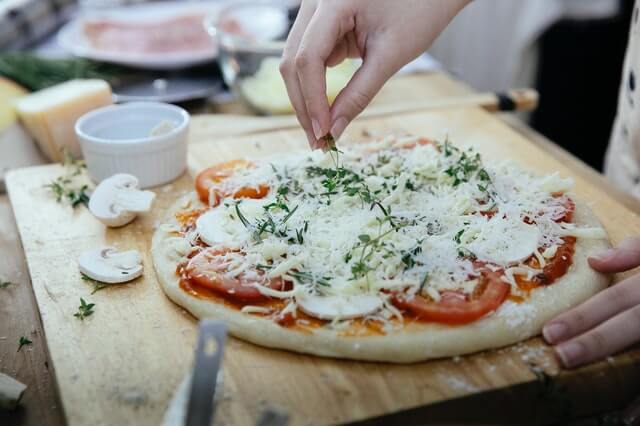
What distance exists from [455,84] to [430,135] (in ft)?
2.97

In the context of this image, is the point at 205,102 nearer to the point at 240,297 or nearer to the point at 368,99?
the point at 368,99

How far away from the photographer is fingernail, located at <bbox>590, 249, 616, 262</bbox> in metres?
1.96

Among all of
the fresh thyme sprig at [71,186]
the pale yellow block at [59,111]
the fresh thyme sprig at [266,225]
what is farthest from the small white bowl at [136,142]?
the fresh thyme sprig at [266,225]

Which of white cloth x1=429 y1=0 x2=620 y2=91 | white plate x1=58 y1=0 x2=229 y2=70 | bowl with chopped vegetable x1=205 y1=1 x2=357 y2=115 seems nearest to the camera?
bowl with chopped vegetable x1=205 y1=1 x2=357 y2=115

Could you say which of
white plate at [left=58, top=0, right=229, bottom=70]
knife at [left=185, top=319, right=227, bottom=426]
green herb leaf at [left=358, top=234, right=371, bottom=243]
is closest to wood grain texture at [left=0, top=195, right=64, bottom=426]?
knife at [left=185, top=319, right=227, bottom=426]

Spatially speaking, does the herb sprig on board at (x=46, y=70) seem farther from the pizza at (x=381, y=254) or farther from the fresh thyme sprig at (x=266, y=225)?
the fresh thyme sprig at (x=266, y=225)

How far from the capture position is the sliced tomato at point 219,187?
238 centimetres

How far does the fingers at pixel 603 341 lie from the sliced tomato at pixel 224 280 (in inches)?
29.3

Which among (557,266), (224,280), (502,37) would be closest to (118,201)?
(224,280)

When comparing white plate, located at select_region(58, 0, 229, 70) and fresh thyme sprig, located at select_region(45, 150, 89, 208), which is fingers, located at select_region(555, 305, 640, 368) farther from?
white plate, located at select_region(58, 0, 229, 70)

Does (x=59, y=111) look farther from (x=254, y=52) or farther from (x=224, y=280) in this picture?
(x=224, y=280)

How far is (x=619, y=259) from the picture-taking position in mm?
1947

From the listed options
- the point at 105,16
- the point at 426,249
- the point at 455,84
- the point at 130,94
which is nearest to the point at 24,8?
the point at 105,16

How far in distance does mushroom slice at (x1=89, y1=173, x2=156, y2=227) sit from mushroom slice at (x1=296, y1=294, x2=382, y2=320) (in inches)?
31.4
